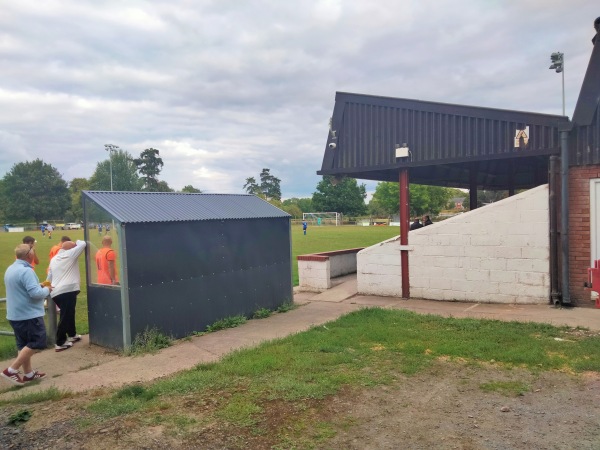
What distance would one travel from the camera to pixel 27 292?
614cm

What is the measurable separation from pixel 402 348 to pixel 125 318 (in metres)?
4.00

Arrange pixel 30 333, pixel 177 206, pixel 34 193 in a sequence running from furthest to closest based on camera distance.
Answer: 1. pixel 34 193
2. pixel 177 206
3. pixel 30 333

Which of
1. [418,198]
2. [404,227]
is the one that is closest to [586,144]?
[404,227]

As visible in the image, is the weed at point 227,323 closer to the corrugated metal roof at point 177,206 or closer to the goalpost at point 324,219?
the corrugated metal roof at point 177,206

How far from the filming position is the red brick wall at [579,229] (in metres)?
9.10

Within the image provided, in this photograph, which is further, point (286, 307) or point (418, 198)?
point (418, 198)

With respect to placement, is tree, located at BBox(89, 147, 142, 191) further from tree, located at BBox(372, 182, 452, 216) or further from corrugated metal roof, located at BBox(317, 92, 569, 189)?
corrugated metal roof, located at BBox(317, 92, 569, 189)

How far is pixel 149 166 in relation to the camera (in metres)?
110

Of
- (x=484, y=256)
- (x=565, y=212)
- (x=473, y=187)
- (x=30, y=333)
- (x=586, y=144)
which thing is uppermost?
(x=586, y=144)

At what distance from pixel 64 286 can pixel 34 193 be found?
360ft

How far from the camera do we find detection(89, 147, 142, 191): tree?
96438 mm

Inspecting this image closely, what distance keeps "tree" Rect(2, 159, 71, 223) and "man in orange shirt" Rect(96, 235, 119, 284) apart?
108 metres

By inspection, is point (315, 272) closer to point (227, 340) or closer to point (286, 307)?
point (286, 307)

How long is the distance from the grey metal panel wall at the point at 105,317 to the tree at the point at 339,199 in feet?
349
